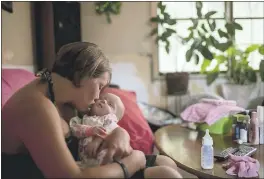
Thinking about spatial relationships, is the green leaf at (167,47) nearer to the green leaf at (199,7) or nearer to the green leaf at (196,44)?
the green leaf at (196,44)

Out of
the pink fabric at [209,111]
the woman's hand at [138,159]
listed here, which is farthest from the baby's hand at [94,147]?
the pink fabric at [209,111]

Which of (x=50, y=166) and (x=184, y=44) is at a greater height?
(x=184, y=44)

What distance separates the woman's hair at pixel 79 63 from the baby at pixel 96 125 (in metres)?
0.24

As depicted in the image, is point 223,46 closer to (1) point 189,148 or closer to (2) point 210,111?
(2) point 210,111

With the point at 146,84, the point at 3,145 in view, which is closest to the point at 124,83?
the point at 146,84

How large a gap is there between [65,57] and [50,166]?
1.16ft

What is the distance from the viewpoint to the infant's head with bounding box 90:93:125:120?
1491mm

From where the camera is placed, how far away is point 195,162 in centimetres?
153

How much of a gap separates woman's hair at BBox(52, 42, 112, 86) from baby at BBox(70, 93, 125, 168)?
0.24m

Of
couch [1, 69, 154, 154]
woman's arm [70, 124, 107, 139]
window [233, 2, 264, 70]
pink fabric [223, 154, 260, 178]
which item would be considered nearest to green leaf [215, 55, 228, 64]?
window [233, 2, 264, 70]

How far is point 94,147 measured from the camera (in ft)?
4.05

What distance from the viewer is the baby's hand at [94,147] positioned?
1230 mm

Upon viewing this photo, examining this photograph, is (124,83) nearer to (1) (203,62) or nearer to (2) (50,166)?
(1) (203,62)

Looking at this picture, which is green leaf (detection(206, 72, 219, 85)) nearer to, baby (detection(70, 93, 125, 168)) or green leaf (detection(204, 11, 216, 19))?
green leaf (detection(204, 11, 216, 19))
